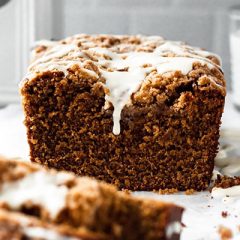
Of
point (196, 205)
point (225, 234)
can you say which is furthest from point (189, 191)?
point (225, 234)

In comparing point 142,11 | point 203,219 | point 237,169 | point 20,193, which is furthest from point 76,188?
point 142,11

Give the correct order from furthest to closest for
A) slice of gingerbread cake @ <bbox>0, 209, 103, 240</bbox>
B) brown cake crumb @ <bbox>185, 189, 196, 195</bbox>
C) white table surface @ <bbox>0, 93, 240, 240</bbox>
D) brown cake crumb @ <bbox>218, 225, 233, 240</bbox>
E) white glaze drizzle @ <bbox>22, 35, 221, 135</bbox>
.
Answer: brown cake crumb @ <bbox>185, 189, 196, 195</bbox> < white glaze drizzle @ <bbox>22, 35, 221, 135</bbox> < white table surface @ <bbox>0, 93, 240, 240</bbox> < brown cake crumb @ <bbox>218, 225, 233, 240</bbox> < slice of gingerbread cake @ <bbox>0, 209, 103, 240</bbox>

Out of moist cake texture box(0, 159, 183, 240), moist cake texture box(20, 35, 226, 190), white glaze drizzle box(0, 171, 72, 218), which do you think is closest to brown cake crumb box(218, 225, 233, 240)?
moist cake texture box(0, 159, 183, 240)

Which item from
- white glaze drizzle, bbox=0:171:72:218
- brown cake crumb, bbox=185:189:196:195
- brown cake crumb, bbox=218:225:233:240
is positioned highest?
white glaze drizzle, bbox=0:171:72:218

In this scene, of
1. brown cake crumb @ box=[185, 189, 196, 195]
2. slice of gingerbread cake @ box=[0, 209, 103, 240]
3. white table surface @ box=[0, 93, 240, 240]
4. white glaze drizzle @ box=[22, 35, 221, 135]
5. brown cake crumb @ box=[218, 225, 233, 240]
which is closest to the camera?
slice of gingerbread cake @ box=[0, 209, 103, 240]

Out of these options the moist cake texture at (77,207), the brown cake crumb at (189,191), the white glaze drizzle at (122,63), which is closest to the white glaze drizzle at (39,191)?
the moist cake texture at (77,207)

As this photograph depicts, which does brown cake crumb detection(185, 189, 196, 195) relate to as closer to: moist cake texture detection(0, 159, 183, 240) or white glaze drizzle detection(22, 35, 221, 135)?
white glaze drizzle detection(22, 35, 221, 135)

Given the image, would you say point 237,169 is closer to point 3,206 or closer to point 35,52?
point 35,52

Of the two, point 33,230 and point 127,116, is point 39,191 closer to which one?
point 33,230
